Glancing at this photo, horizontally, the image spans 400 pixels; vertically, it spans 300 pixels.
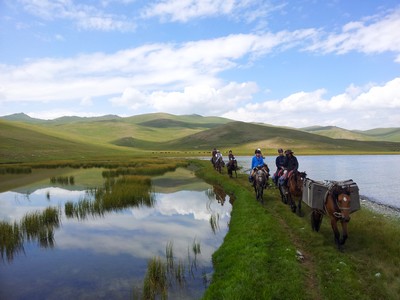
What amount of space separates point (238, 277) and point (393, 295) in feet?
13.7

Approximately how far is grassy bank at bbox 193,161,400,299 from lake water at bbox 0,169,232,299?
1.22 m

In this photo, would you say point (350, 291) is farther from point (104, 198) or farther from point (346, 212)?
point (104, 198)

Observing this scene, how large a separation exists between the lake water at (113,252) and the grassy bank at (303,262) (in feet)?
4.00

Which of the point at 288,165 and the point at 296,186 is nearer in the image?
the point at 296,186

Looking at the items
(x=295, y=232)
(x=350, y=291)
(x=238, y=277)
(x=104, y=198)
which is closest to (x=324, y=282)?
(x=350, y=291)

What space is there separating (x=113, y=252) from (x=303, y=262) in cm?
803

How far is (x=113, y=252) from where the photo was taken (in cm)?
1446

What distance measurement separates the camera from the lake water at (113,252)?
35.7ft

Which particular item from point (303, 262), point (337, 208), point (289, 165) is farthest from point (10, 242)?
point (289, 165)

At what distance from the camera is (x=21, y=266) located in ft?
42.1

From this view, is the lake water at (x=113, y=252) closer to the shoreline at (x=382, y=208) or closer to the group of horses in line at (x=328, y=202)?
the group of horses in line at (x=328, y=202)

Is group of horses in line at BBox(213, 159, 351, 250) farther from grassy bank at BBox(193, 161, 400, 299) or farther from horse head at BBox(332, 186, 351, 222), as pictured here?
grassy bank at BBox(193, 161, 400, 299)

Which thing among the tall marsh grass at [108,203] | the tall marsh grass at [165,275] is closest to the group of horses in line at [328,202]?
the tall marsh grass at [165,275]

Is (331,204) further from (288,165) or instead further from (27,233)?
(27,233)
